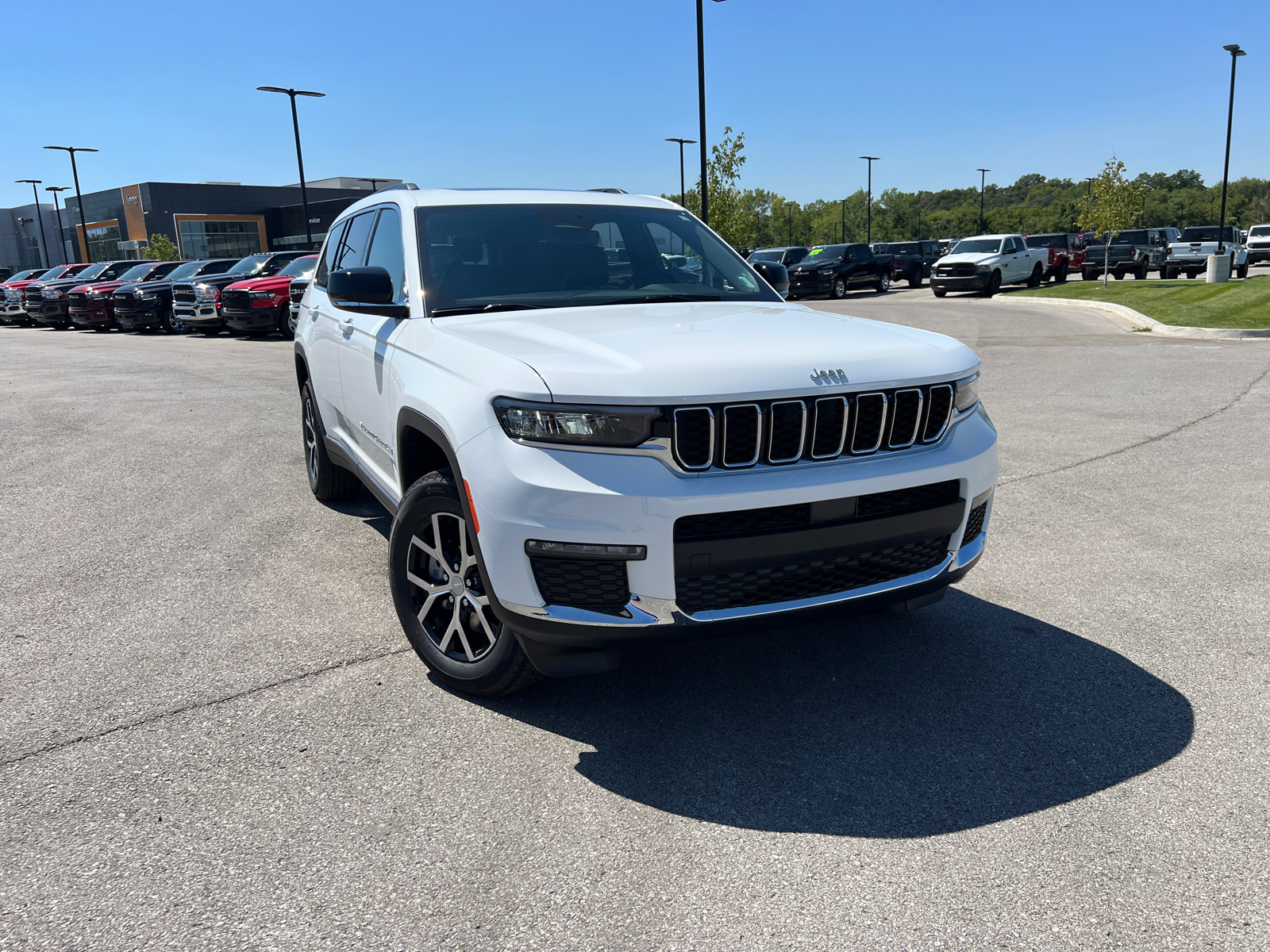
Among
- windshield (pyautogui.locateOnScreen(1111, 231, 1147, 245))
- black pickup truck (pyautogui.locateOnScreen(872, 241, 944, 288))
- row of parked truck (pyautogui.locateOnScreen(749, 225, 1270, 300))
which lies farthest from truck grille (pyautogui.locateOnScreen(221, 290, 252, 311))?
windshield (pyautogui.locateOnScreen(1111, 231, 1147, 245))

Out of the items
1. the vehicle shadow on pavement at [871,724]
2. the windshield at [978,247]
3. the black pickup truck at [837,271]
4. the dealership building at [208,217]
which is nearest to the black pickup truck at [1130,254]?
the windshield at [978,247]

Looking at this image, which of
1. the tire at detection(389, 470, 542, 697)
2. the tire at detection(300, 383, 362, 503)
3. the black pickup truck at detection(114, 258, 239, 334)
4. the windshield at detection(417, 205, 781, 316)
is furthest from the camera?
the black pickup truck at detection(114, 258, 239, 334)

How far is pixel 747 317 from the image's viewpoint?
3811 mm

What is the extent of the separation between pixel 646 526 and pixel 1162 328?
18343mm

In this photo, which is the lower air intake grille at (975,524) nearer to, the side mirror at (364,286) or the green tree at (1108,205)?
the side mirror at (364,286)

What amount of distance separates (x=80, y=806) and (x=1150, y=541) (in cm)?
512

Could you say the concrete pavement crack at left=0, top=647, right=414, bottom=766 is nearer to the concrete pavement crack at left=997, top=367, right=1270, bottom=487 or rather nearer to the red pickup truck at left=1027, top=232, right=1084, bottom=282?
the concrete pavement crack at left=997, top=367, right=1270, bottom=487

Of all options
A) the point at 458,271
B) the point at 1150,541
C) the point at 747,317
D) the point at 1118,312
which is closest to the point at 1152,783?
the point at 747,317

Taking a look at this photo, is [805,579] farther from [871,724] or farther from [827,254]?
[827,254]

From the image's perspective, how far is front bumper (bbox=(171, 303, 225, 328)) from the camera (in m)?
22.8

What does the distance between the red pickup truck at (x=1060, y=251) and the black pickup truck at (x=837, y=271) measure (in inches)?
255

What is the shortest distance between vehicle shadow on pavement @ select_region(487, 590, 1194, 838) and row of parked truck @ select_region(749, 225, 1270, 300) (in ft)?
87.2

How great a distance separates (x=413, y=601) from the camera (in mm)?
3709

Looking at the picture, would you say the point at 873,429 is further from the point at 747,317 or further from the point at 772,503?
the point at 747,317
